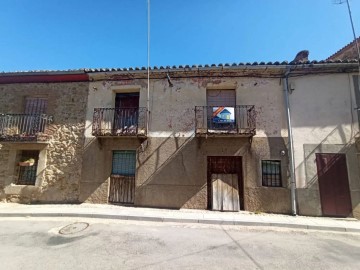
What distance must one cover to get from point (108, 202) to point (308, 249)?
7215 millimetres

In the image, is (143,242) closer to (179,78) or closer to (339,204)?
(179,78)

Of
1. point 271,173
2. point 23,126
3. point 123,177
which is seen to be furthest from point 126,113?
point 271,173

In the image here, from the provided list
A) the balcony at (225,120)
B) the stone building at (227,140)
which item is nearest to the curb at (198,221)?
the stone building at (227,140)

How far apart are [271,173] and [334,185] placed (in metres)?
2.24

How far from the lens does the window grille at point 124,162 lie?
893 cm

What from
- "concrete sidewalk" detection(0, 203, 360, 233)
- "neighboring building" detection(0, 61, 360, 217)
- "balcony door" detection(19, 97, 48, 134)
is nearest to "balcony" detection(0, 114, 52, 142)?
"balcony door" detection(19, 97, 48, 134)

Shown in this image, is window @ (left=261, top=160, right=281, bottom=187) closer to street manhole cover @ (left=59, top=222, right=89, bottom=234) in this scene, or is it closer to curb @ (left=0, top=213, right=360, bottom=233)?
curb @ (left=0, top=213, right=360, bottom=233)

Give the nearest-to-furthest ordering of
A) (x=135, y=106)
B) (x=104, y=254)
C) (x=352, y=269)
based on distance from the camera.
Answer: (x=352, y=269) < (x=104, y=254) < (x=135, y=106)

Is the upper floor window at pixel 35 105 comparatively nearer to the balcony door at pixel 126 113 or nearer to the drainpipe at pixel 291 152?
the balcony door at pixel 126 113

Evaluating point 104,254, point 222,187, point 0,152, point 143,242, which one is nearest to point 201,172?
point 222,187

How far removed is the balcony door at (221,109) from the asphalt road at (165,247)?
400 centimetres

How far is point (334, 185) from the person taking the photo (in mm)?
7734

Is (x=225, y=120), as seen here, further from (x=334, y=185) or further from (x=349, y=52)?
(x=349, y=52)

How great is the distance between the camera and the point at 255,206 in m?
7.95
